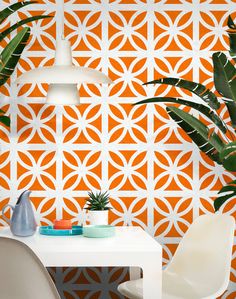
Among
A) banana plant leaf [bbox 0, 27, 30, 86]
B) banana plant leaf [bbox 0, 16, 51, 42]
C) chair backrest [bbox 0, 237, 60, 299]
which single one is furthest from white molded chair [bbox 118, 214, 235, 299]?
banana plant leaf [bbox 0, 16, 51, 42]

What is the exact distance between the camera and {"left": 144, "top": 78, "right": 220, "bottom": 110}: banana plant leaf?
3.19 meters

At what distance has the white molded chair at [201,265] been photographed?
9.11ft

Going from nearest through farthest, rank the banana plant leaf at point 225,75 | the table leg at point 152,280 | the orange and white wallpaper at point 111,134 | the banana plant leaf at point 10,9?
the table leg at point 152,280, the banana plant leaf at point 225,75, the banana plant leaf at point 10,9, the orange and white wallpaper at point 111,134

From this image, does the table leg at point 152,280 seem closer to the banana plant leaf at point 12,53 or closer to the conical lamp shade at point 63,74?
the conical lamp shade at point 63,74

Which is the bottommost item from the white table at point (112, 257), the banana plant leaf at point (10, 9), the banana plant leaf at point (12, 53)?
the white table at point (112, 257)

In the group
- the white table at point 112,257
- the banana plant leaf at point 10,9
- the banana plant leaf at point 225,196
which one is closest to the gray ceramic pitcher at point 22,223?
the white table at point 112,257

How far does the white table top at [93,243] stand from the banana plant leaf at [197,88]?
846mm

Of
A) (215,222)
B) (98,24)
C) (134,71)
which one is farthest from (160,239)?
(98,24)

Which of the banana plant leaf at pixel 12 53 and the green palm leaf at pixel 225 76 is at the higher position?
the banana plant leaf at pixel 12 53

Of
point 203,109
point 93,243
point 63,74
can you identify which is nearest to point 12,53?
point 63,74

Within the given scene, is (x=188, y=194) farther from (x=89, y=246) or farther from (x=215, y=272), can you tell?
(x=89, y=246)

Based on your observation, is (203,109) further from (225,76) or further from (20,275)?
(20,275)

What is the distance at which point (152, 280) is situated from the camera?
247 cm

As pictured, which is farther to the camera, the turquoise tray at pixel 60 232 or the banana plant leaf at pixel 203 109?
the banana plant leaf at pixel 203 109
